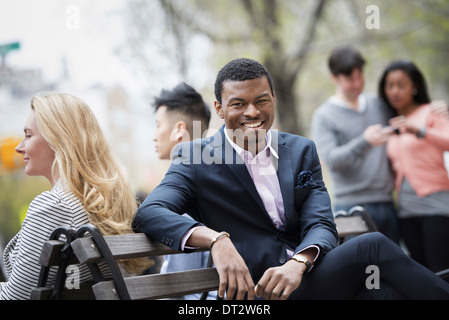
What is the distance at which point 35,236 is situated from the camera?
2.72 metres

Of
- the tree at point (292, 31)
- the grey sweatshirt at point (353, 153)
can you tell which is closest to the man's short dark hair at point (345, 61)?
the grey sweatshirt at point (353, 153)

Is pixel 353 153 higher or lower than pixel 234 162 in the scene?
lower

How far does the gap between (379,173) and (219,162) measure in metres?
2.58

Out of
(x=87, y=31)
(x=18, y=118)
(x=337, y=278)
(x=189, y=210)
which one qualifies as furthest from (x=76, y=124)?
(x=18, y=118)

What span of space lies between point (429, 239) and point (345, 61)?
5.50ft

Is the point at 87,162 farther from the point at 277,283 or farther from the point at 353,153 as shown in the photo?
the point at 353,153

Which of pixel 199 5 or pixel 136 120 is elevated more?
pixel 199 5

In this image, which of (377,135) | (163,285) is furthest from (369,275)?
(377,135)

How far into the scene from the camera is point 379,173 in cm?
505

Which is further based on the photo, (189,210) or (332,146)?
(332,146)

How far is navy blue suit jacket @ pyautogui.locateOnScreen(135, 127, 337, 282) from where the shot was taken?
107 inches

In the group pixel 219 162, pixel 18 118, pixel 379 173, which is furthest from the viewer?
pixel 18 118
